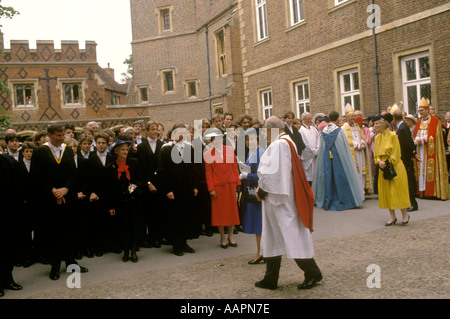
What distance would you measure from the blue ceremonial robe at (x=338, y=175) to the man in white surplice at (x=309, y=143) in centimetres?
44

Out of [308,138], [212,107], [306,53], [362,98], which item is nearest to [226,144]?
[308,138]

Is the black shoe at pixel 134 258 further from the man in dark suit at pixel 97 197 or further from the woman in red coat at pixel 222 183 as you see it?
the woman in red coat at pixel 222 183

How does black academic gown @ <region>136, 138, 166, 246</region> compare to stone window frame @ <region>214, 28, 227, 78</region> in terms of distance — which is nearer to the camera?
black academic gown @ <region>136, 138, 166, 246</region>

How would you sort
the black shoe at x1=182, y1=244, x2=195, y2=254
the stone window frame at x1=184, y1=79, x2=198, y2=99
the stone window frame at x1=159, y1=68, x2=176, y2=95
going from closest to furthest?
the black shoe at x1=182, y1=244, x2=195, y2=254
the stone window frame at x1=184, y1=79, x2=198, y2=99
the stone window frame at x1=159, y1=68, x2=176, y2=95

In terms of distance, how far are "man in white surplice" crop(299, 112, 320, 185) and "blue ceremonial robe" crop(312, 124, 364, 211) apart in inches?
17.4

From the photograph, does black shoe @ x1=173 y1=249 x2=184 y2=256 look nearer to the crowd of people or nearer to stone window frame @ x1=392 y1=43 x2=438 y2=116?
the crowd of people

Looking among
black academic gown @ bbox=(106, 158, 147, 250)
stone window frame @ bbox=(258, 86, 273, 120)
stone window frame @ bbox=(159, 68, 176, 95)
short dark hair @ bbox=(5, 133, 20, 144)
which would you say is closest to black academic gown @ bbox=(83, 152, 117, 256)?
black academic gown @ bbox=(106, 158, 147, 250)

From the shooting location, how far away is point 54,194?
579 centimetres

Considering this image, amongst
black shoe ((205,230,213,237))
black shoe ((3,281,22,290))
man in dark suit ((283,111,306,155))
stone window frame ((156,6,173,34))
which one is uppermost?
stone window frame ((156,6,173,34))

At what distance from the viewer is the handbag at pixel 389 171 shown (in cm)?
740

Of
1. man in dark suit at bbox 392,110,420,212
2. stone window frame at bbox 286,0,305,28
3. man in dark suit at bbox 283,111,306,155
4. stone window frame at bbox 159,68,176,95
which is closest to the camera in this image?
man in dark suit at bbox 392,110,420,212

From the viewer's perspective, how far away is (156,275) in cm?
561

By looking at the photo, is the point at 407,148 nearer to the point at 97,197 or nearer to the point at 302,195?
the point at 302,195

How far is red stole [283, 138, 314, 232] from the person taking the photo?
4742mm
